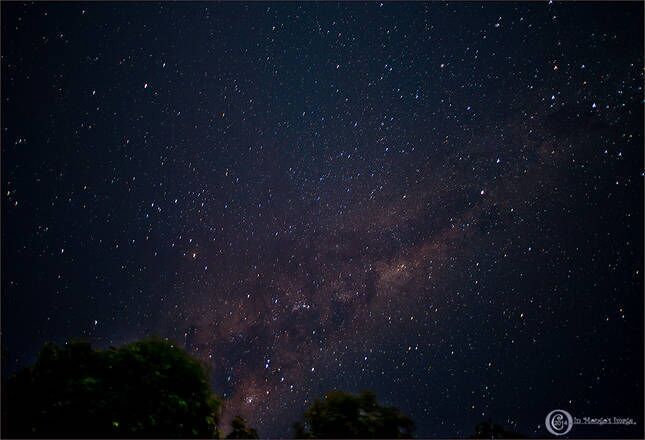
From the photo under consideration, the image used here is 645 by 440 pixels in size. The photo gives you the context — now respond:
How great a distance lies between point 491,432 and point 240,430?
11.2 ft

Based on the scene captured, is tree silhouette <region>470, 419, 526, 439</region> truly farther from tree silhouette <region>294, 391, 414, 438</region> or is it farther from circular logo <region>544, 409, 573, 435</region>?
circular logo <region>544, 409, 573, 435</region>

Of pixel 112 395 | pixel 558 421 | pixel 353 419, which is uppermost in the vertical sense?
pixel 112 395

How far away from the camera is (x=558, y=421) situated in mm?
5914

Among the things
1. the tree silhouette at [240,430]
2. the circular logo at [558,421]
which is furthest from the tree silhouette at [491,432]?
the tree silhouette at [240,430]

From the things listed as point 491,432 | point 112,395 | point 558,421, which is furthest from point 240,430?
point 558,421

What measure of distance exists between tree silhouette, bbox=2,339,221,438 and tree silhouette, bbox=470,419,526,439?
3.63m

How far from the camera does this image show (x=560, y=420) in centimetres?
591

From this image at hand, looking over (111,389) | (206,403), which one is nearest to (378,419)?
(206,403)

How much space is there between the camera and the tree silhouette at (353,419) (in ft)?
12.5

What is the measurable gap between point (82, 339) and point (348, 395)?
3714mm

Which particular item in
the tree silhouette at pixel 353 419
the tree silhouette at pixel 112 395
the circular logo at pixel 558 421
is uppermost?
the tree silhouette at pixel 112 395

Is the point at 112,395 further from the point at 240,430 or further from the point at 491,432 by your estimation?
the point at 491,432

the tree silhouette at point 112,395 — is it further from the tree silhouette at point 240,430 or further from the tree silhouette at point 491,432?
the tree silhouette at point 491,432

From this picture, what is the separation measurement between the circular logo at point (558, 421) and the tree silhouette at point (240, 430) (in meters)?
5.28
